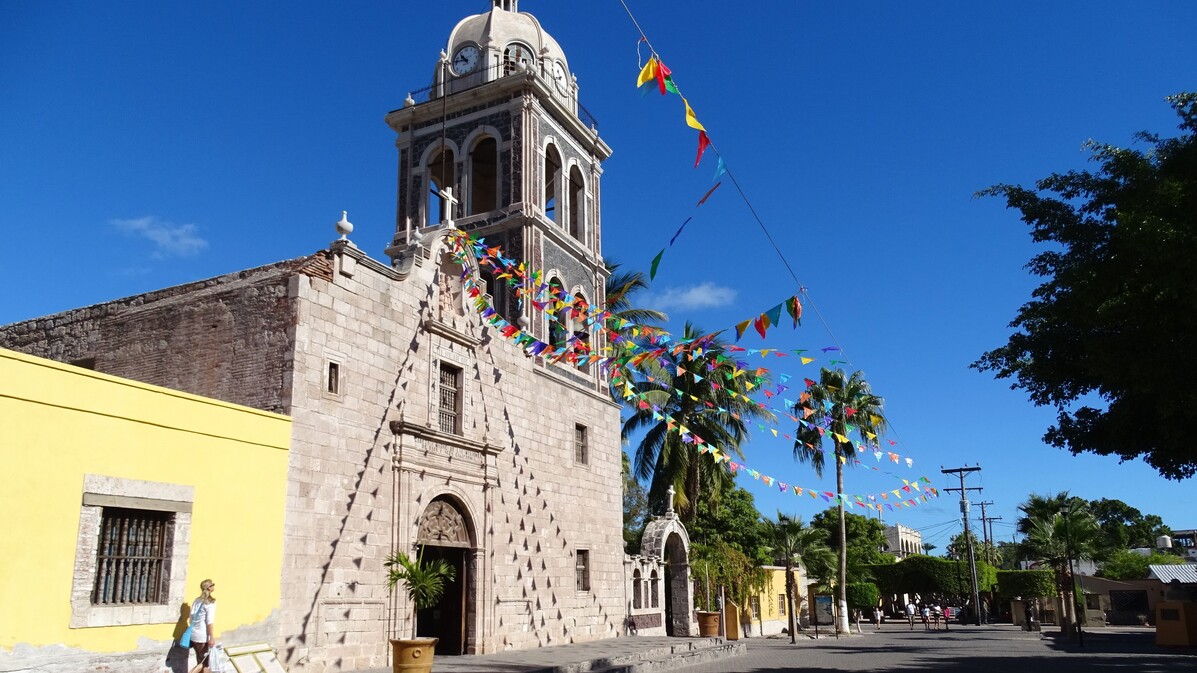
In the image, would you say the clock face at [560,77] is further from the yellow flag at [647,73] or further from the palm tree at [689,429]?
the yellow flag at [647,73]

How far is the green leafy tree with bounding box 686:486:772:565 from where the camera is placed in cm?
3759

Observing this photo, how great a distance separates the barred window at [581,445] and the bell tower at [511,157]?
169 cm

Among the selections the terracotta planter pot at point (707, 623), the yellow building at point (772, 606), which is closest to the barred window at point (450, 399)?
the terracotta planter pot at point (707, 623)

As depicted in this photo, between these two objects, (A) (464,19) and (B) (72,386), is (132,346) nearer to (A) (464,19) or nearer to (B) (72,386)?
(B) (72,386)

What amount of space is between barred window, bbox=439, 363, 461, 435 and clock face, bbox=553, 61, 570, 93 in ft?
40.4

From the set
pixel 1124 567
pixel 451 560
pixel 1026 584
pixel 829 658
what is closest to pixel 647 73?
pixel 451 560

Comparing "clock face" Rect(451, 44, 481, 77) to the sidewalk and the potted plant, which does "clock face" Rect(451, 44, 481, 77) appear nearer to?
the potted plant

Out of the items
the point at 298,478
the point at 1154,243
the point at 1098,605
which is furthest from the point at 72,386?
the point at 1098,605

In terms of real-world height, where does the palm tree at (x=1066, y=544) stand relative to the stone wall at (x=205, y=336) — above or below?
below

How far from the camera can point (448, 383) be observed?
59.0ft

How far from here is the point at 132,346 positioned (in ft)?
51.4

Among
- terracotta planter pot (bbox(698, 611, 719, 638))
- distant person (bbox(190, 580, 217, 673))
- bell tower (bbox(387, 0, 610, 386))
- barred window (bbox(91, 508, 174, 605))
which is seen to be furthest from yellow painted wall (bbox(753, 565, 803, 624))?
barred window (bbox(91, 508, 174, 605))

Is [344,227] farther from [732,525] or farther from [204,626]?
[732,525]

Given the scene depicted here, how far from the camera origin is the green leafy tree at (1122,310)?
1145 cm
